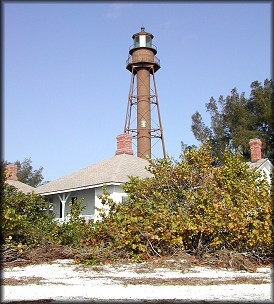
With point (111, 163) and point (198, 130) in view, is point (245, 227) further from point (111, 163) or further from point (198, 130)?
point (198, 130)

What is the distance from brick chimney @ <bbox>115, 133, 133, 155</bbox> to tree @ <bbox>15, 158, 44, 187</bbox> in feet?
124

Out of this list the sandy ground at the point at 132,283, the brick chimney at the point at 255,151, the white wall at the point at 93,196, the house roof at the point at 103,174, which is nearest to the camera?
the sandy ground at the point at 132,283

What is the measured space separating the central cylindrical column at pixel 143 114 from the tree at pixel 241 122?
26.5ft

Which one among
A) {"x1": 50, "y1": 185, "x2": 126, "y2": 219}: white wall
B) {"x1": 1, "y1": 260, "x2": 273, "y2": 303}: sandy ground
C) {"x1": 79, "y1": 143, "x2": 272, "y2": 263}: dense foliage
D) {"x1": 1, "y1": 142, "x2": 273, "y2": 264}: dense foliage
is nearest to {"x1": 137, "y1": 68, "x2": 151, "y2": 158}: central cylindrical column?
{"x1": 50, "y1": 185, "x2": 126, "y2": 219}: white wall

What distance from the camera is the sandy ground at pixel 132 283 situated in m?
6.53

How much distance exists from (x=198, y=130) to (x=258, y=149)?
58.3 ft

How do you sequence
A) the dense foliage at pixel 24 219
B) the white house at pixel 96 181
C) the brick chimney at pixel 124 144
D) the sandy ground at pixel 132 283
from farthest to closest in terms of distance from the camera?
the brick chimney at pixel 124 144
the white house at pixel 96 181
the dense foliage at pixel 24 219
the sandy ground at pixel 132 283

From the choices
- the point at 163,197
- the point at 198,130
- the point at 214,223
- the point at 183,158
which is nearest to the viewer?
the point at 214,223

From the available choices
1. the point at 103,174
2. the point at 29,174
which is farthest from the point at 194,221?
the point at 29,174

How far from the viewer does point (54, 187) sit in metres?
22.9

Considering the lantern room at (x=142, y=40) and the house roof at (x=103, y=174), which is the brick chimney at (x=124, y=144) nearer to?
the house roof at (x=103, y=174)

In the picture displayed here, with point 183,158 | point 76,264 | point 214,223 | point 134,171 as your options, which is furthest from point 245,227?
point 134,171

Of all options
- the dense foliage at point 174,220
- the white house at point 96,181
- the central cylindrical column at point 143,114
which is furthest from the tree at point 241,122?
the dense foliage at point 174,220

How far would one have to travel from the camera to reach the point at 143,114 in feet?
98.7
